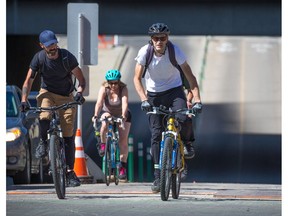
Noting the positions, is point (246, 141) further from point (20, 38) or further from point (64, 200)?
point (64, 200)

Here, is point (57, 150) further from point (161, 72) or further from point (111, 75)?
point (111, 75)

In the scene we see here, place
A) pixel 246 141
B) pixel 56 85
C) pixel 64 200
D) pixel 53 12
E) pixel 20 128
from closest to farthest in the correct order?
pixel 64 200
pixel 56 85
pixel 20 128
pixel 53 12
pixel 246 141

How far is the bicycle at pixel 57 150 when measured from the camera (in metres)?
13.1

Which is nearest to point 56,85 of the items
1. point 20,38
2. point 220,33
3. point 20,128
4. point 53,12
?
point 20,128

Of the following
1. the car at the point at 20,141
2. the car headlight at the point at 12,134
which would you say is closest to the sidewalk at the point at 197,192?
the car at the point at 20,141

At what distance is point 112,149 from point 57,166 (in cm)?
456

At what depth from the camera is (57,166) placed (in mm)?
13188

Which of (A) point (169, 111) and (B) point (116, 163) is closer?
(A) point (169, 111)

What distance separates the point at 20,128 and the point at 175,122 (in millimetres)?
4924

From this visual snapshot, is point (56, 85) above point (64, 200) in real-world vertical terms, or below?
above

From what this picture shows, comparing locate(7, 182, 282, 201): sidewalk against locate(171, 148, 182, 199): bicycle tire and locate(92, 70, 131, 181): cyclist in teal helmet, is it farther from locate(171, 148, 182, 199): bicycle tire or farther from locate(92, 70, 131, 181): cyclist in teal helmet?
locate(92, 70, 131, 181): cyclist in teal helmet

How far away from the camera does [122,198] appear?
13.5m

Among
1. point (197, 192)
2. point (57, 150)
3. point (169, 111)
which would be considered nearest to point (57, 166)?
point (57, 150)

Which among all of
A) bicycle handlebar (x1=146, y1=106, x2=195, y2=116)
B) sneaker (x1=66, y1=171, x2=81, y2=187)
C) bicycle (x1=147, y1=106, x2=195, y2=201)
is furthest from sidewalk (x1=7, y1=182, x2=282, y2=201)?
bicycle handlebar (x1=146, y1=106, x2=195, y2=116)
